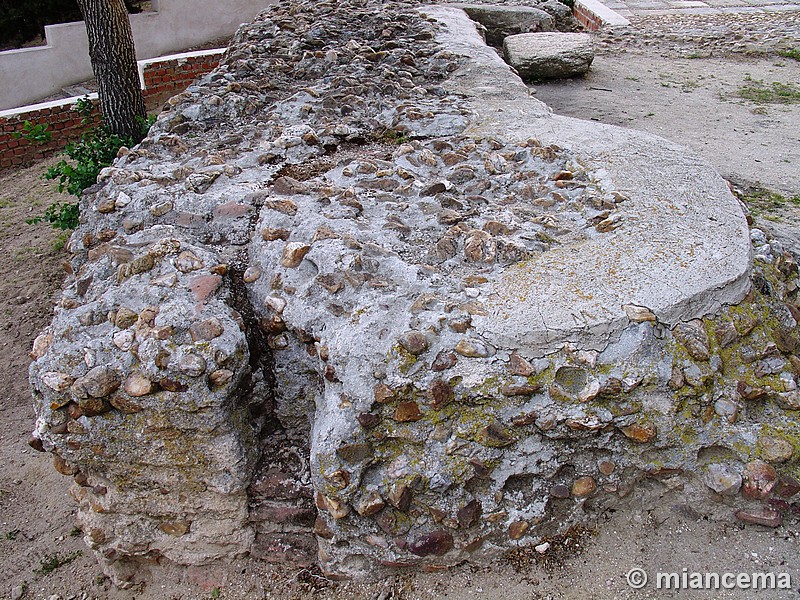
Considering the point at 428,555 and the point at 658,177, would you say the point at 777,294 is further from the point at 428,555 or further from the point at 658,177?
the point at 428,555

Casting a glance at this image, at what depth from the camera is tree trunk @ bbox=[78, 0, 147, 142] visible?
454 cm

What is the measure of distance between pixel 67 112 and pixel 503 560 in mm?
5944

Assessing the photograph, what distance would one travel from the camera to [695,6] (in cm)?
872

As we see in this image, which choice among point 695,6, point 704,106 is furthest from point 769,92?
point 695,6

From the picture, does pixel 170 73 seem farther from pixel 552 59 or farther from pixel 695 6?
pixel 695 6

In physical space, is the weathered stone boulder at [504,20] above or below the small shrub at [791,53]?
above

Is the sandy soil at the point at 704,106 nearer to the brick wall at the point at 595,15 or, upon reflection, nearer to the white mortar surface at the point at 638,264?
the brick wall at the point at 595,15

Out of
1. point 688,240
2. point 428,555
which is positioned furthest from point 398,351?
point 688,240

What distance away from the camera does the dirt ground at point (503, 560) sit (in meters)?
1.91

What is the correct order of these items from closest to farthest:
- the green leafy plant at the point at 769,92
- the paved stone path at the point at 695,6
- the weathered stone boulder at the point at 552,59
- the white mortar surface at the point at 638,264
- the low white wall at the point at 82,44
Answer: the white mortar surface at the point at 638,264, the green leafy plant at the point at 769,92, the weathered stone boulder at the point at 552,59, the low white wall at the point at 82,44, the paved stone path at the point at 695,6

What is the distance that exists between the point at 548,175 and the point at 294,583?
5.50 feet

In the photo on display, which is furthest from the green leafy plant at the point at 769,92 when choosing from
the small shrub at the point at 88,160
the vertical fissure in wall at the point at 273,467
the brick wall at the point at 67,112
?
the brick wall at the point at 67,112

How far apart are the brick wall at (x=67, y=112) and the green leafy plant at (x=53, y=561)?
14.2 feet

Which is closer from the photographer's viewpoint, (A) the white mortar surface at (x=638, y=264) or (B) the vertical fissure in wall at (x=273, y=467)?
(A) the white mortar surface at (x=638, y=264)
